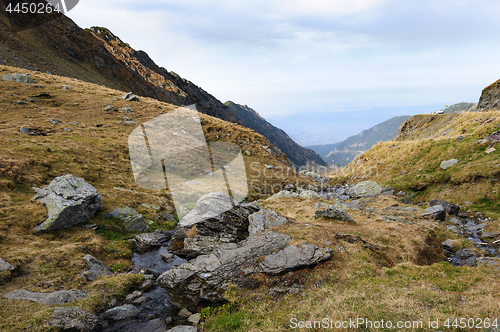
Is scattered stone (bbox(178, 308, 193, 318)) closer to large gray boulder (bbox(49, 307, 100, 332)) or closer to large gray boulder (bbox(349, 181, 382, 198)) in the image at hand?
large gray boulder (bbox(49, 307, 100, 332))

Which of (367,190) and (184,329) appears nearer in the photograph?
(184,329)

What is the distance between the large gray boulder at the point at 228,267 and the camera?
42.5 feet

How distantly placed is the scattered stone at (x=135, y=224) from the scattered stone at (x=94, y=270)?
5.48m

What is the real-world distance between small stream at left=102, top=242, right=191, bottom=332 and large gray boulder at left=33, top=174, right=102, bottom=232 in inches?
255

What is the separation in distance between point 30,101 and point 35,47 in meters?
56.6

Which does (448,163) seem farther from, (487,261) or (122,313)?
(122,313)

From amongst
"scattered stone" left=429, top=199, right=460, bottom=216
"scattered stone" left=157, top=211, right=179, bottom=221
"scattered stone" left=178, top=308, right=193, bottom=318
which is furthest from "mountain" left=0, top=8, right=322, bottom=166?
"scattered stone" left=429, top=199, right=460, bottom=216

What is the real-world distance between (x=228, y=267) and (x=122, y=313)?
639 centimetres

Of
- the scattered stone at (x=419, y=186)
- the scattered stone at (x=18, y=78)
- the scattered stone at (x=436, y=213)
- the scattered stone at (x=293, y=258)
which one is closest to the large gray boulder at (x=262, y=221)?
the scattered stone at (x=293, y=258)

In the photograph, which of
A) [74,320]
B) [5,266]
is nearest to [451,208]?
[74,320]

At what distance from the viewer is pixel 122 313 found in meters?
12.3

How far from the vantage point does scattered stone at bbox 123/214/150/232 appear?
2127 cm

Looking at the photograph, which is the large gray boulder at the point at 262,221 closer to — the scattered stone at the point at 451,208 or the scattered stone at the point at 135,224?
the scattered stone at the point at 135,224

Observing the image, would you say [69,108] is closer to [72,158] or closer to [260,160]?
[72,158]
